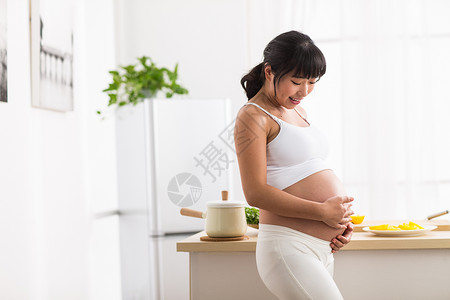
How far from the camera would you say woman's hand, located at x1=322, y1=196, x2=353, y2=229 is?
1313mm

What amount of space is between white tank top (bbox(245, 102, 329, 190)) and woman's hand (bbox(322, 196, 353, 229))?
0.29 feet

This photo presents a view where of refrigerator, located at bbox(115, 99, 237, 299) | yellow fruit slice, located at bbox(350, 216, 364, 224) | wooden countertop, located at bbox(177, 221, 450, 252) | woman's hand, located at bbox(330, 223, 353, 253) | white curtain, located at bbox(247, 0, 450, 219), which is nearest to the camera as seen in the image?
woman's hand, located at bbox(330, 223, 353, 253)

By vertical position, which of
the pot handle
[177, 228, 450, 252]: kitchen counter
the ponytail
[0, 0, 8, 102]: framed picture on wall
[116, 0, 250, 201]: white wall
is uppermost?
[116, 0, 250, 201]: white wall

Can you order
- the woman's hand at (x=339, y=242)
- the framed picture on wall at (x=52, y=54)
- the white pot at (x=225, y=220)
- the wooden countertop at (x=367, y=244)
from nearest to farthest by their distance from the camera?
the woman's hand at (x=339, y=242), the wooden countertop at (x=367, y=244), the white pot at (x=225, y=220), the framed picture on wall at (x=52, y=54)

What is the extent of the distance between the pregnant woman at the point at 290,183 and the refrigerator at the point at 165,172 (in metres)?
1.89

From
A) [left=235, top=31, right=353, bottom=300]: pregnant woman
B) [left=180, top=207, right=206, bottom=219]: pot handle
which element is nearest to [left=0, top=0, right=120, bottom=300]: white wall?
[left=180, top=207, right=206, bottom=219]: pot handle

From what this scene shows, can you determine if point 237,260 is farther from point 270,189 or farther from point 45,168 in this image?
point 45,168

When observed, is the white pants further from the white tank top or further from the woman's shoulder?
the woman's shoulder

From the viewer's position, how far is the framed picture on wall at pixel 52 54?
8.18 feet

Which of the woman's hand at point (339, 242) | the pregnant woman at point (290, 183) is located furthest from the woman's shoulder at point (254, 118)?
the woman's hand at point (339, 242)

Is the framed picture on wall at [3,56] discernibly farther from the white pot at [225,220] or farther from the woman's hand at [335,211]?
the woman's hand at [335,211]

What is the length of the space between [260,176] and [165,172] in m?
2.00

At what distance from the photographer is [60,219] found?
275 cm

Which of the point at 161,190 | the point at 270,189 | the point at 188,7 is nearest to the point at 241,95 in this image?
the point at 188,7
